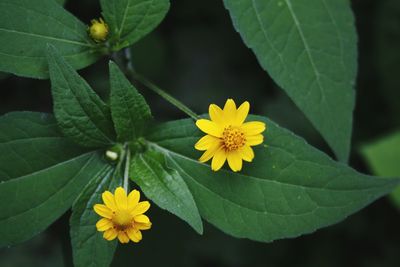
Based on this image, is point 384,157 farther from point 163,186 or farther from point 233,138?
point 163,186

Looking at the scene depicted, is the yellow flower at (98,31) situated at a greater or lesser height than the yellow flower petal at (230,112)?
greater

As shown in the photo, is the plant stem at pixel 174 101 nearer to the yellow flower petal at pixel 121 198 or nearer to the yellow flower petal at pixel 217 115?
the yellow flower petal at pixel 217 115

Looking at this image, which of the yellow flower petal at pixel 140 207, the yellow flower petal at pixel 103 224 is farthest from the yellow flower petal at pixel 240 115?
the yellow flower petal at pixel 103 224

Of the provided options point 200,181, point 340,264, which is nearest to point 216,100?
point 340,264

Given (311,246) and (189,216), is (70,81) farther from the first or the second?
(311,246)

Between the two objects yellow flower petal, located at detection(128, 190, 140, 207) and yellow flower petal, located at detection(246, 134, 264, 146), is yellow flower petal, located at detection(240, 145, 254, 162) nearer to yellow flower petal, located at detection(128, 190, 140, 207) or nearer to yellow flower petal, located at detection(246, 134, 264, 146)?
yellow flower petal, located at detection(246, 134, 264, 146)

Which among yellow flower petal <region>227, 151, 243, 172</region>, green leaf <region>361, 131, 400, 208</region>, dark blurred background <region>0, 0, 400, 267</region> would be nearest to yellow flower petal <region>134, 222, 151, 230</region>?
yellow flower petal <region>227, 151, 243, 172</region>

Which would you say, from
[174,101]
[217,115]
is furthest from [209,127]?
[174,101]
